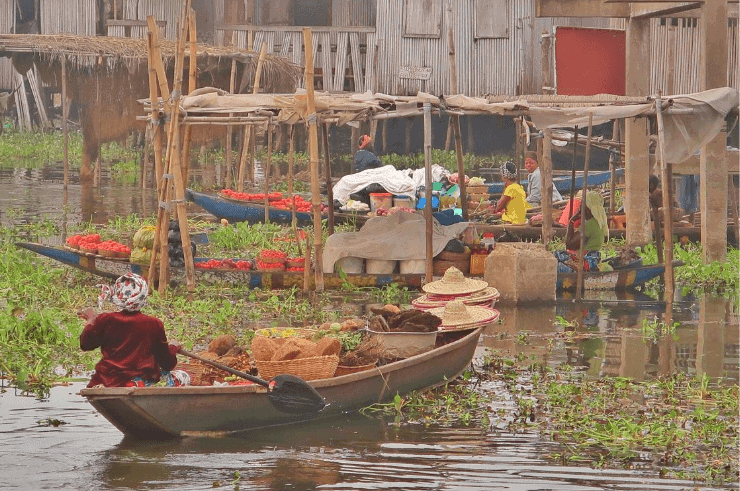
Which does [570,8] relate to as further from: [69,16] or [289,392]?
[69,16]

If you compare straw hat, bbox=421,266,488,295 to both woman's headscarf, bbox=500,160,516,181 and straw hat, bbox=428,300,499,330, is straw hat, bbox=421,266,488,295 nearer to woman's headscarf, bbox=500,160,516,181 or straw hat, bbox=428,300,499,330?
straw hat, bbox=428,300,499,330

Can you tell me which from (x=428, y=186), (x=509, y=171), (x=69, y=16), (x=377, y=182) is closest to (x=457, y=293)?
(x=428, y=186)

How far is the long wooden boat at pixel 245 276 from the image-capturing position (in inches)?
503

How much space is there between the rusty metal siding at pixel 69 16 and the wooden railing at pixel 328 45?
3161 mm

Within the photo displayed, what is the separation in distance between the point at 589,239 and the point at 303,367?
20.7 ft

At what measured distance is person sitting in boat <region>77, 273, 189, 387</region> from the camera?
23.6ft

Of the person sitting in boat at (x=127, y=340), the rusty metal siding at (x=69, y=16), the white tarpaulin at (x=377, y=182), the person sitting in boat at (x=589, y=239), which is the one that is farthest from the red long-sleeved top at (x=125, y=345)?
the rusty metal siding at (x=69, y=16)

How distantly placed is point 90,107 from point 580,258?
12928 mm

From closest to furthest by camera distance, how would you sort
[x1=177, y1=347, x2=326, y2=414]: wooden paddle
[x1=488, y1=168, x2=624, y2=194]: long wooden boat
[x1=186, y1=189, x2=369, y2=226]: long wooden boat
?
[x1=177, y1=347, x2=326, y2=414]: wooden paddle → [x1=186, y1=189, x2=369, y2=226]: long wooden boat → [x1=488, y1=168, x2=624, y2=194]: long wooden boat

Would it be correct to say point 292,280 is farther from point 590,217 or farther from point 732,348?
point 732,348

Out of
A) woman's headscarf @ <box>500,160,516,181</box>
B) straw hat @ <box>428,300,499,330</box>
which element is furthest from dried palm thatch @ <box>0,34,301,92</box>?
straw hat @ <box>428,300,499,330</box>

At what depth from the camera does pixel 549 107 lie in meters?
12.2

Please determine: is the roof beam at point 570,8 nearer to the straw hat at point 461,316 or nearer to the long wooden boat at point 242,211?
the long wooden boat at point 242,211

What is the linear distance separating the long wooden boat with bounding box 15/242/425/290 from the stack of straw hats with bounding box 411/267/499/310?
2830 mm
